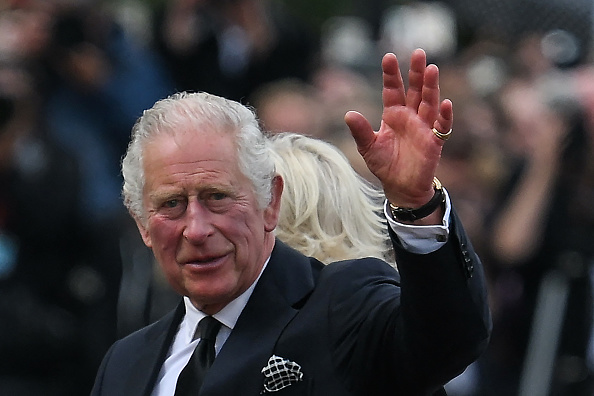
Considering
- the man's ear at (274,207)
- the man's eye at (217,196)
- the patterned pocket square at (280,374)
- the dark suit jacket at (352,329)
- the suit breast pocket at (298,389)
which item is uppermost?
the man's eye at (217,196)

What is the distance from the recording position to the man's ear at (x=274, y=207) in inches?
154

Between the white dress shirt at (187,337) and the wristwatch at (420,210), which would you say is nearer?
the wristwatch at (420,210)

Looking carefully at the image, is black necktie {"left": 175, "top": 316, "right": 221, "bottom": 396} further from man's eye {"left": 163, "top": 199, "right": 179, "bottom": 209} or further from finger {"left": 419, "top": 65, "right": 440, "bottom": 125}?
finger {"left": 419, "top": 65, "right": 440, "bottom": 125}

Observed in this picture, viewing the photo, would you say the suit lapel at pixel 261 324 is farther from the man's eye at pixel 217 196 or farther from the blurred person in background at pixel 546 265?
the blurred person in background at pixel 546 265

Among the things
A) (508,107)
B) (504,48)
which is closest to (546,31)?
(504,48)

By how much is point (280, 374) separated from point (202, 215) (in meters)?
0.50

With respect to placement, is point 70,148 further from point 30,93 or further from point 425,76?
point 425,76

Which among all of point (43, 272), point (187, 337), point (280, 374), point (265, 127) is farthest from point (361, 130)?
point (43, 272)

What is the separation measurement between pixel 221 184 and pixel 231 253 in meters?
0.21

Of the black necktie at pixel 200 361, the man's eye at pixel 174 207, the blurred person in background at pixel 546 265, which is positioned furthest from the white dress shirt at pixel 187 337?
the blurred person in background at pixel 546 265

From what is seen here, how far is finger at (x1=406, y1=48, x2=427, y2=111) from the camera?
3.30m

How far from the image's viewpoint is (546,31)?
9.26 meters

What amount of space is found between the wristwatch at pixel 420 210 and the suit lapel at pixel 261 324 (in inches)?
22.8

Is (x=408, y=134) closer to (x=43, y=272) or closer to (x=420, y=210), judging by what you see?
(x=420, y=210)
